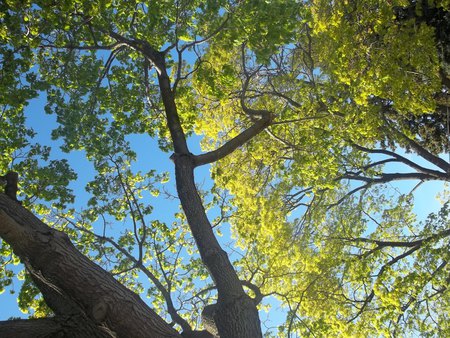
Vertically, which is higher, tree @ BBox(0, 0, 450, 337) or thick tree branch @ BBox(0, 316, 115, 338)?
tree @ BBox(0, 0, 450, 337)

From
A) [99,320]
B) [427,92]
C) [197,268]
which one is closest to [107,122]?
[197,268]

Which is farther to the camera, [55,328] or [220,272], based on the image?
[220,272]

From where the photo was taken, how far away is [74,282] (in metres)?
4.20

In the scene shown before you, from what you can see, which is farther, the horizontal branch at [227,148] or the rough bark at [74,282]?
the horizontal branch at [227,148]

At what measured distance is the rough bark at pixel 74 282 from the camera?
4.02 metres

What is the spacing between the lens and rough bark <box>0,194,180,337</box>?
13.2ft

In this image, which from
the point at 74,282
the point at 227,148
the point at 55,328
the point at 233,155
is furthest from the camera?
the point at 233,155

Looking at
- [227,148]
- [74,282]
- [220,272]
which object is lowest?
[74,282]

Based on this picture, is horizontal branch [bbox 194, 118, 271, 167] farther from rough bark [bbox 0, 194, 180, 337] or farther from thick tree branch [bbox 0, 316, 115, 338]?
thick tree branch [bbox 0, 316, 115, 338]

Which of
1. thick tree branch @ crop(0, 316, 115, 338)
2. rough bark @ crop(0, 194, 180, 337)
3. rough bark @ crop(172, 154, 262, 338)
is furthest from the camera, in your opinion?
rough bark @ crop(172, 154, 262, 338)

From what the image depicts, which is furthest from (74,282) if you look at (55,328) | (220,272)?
(220,272)

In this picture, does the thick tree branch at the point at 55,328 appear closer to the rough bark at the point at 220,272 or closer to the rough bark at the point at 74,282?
the rough bark at the point at 74,282

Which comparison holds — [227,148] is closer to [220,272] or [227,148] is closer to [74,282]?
[220,272]

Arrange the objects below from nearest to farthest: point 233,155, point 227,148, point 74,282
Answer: point 74,282, point 227,148, point 233,155
